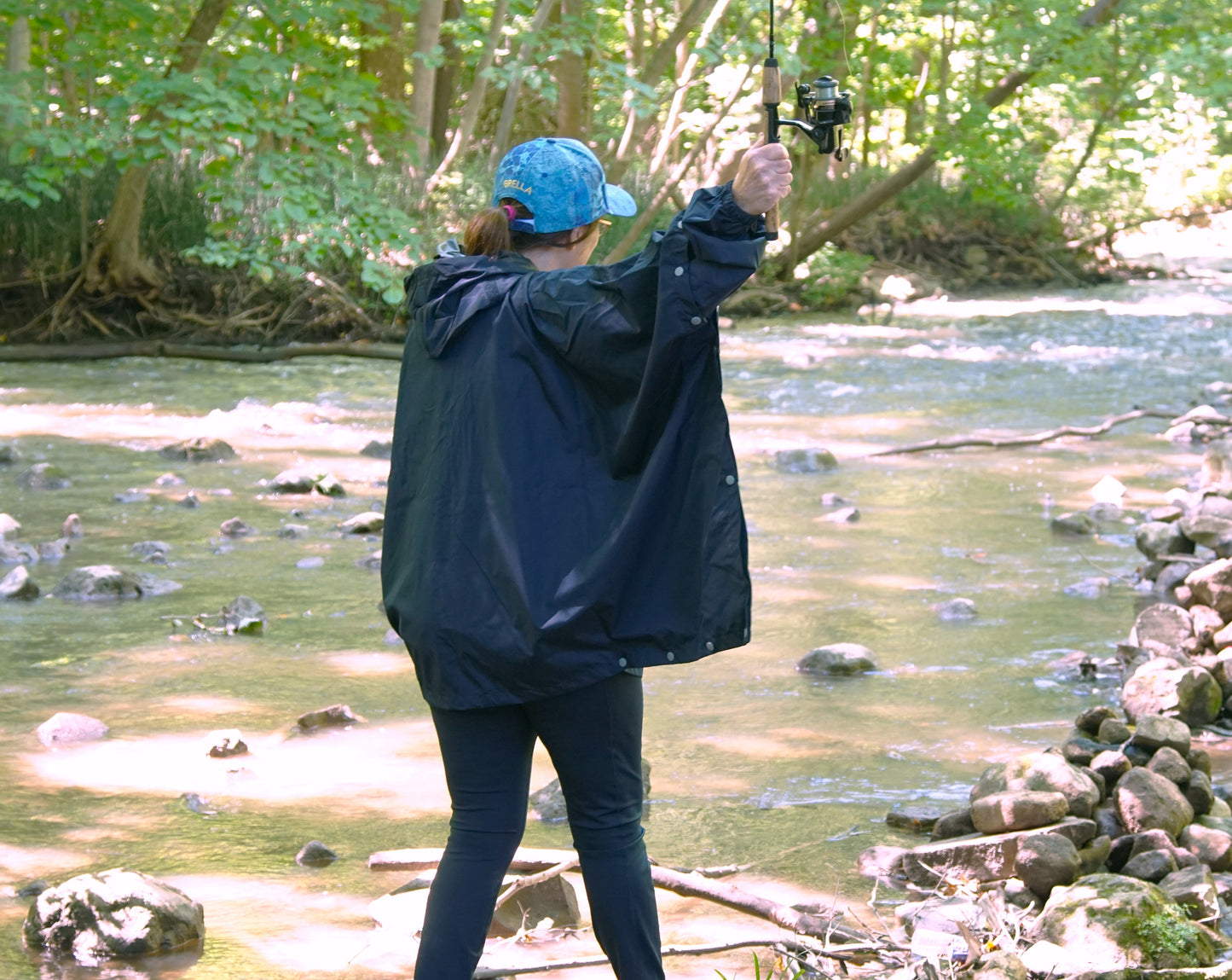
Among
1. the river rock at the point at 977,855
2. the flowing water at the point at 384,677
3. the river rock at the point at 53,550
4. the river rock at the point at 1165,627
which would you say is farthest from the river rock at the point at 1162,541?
the river rock at the point at 53,550

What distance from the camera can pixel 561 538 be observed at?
7.83ft

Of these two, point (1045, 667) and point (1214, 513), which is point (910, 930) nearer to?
point (1045, 667)

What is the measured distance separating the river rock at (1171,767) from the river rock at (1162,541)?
2.45 m

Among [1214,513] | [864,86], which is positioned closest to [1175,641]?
[1214,513]

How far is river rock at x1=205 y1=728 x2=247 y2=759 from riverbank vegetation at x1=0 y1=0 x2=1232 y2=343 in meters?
5.89

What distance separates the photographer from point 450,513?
2418 millimetres

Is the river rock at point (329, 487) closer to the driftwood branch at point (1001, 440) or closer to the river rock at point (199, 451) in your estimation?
the river rock at point (199, 451)

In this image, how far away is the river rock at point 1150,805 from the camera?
10.9 feet

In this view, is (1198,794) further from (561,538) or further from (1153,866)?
(561,538)

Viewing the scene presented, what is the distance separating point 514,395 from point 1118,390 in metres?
10.2

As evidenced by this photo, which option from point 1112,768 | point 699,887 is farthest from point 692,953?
point 1112,768

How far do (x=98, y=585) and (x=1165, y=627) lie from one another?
3.85m

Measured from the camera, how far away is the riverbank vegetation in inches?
398

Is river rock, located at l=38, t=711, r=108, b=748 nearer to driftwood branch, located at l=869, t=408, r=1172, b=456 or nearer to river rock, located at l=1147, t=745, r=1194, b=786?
river rock, located at l=1147, t=745, r=1194, b=786
